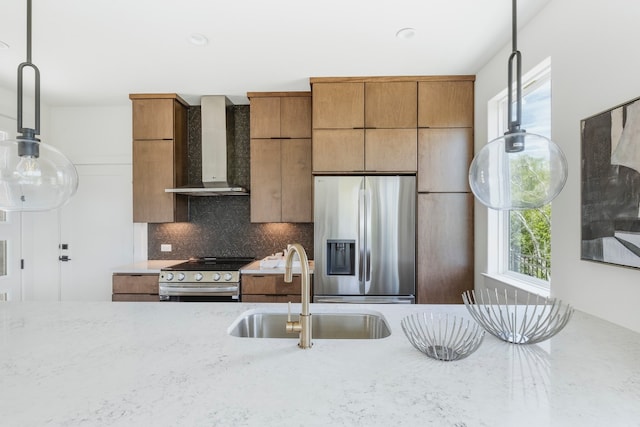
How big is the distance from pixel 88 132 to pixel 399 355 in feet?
14.1

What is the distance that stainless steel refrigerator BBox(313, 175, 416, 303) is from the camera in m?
2.94

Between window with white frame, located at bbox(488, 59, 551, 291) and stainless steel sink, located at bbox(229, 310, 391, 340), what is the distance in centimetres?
136

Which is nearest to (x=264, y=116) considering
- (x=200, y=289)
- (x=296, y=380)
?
(x=200, y=289)

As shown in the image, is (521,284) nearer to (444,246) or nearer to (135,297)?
(444,246)

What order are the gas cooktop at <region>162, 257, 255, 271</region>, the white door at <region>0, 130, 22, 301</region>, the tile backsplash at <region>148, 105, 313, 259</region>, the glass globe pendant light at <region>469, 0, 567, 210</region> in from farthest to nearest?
the tile backsplash at <region>148, 105, 313, 259</region>
the white door at <region>0, 130, 22, 301</region>
the gas cooktop at <region>162, 257, 255, 271</region>
the glass globe pendant light at <region>469, 0, 567, 210</region>

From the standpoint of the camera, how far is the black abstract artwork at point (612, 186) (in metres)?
1.33

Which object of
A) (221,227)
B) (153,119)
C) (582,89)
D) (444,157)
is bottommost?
(221,227)

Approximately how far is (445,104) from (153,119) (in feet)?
9.81

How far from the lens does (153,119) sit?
341 cm

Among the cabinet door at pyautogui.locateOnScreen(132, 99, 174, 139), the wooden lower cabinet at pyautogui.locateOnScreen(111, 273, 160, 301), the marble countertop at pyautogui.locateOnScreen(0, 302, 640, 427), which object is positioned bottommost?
the wooden lower cabinet at pyautogui.locateOnScreen(111, 273, 160, 301)

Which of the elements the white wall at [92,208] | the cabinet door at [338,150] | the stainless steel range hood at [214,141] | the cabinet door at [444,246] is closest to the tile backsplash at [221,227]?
the stainless steel range hood at [214,141]

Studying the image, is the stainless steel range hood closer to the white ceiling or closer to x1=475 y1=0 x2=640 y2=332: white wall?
the white ceiling

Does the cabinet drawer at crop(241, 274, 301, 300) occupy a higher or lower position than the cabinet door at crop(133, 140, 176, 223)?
lower

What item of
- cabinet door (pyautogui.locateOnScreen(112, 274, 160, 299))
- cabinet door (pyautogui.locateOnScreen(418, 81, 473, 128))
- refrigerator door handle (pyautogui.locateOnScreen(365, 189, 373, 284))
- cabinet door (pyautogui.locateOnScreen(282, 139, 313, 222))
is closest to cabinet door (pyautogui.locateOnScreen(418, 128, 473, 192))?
cabinet door (pyautogui.locateOnScreen(418, 81, 473, 128))
